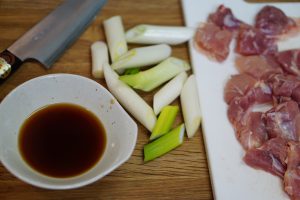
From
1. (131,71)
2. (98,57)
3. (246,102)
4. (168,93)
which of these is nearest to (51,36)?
(98,57)

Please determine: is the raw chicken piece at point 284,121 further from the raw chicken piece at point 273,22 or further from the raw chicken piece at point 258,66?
the raw chicken piece at point 273,22

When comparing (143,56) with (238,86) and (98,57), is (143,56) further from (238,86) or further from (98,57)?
(238,86)

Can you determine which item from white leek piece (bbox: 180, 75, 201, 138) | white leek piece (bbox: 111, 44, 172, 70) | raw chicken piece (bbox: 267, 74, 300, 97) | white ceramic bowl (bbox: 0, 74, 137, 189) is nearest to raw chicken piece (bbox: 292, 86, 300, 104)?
raw chicken piece (bbox: 267, 74, 300, 97)

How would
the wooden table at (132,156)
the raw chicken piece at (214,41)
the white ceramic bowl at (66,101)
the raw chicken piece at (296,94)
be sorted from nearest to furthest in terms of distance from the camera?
the white ceramic bowl at (66,101) → the wooden table at (132,156) → the raw chicken piece at (296,94) → the raw chicken piece at (214,41)

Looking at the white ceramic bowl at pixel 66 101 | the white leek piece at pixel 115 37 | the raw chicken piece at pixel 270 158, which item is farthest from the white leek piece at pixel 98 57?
the raw chicken piece at pixel 270 158

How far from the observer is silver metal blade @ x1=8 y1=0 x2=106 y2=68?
1.29 metres

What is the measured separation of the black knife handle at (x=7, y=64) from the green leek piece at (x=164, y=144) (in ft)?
1.62

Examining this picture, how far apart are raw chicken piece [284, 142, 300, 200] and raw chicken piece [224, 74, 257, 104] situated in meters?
0.26

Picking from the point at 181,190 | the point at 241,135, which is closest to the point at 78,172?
the point at 181,190

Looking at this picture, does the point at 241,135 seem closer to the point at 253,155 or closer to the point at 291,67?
the point at 253,155

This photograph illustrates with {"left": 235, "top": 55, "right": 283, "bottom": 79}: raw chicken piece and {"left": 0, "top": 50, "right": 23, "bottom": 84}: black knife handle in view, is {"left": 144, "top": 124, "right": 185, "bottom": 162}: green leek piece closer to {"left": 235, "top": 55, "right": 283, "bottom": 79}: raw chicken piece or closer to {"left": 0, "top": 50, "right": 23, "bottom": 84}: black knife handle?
{"left": 235, "top": 55, "right": 283, "bottom": 79}: raw chicken piece

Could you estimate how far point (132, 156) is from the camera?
1.20 meters

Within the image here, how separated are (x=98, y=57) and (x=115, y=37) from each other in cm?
10

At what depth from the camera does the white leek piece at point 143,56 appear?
131cm
